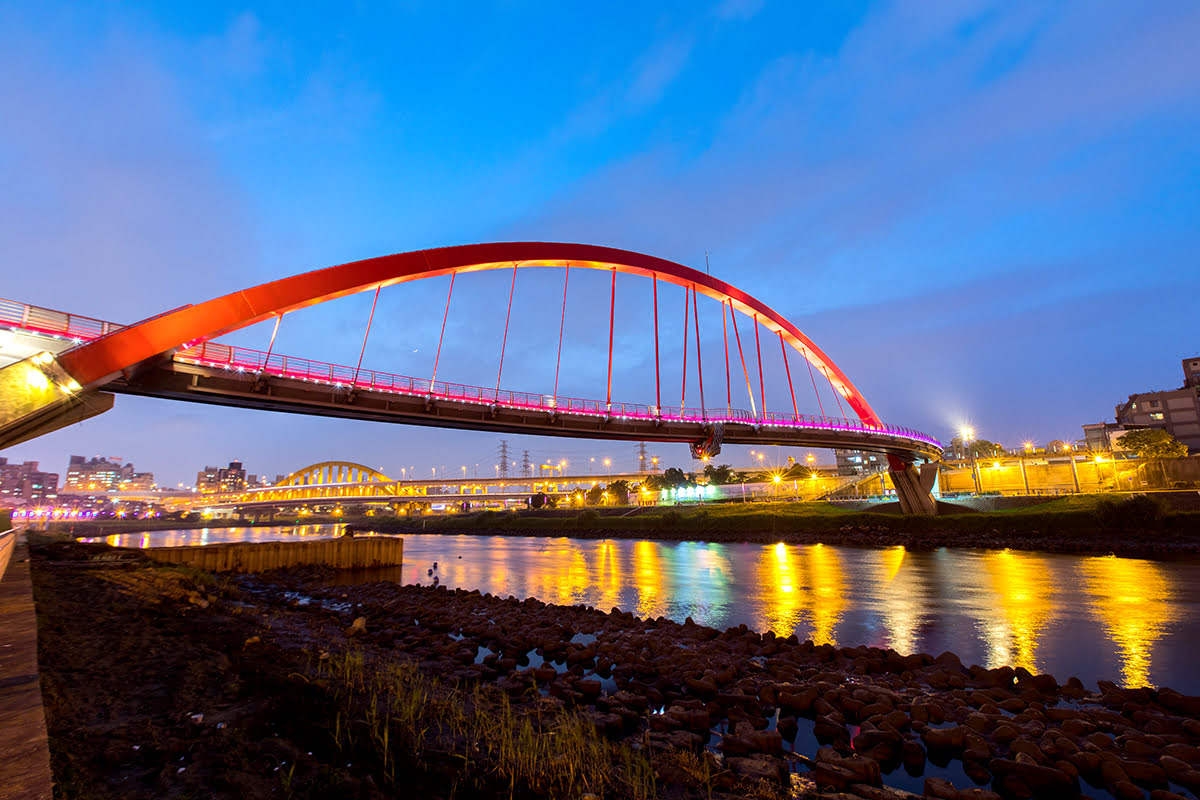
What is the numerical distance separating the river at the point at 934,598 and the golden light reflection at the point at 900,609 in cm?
5

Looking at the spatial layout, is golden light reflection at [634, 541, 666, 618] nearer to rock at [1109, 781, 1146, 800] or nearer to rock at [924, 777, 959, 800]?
rock at [924, 777, 959, 800]

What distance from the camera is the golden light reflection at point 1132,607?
36.3 ft

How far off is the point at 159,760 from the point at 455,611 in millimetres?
11625

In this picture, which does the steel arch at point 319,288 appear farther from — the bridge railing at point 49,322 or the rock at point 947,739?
the rock at point 947,739

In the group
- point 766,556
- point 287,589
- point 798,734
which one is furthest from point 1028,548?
point 287,589

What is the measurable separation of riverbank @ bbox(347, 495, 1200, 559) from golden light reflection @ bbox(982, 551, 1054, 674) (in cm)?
769

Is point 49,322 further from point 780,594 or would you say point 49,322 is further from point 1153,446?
point 1153,446

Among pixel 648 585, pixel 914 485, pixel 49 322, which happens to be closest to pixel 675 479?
pixel 914 485

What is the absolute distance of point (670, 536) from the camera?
2234 inches

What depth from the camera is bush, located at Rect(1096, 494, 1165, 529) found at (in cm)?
3120

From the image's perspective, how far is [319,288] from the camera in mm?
24672

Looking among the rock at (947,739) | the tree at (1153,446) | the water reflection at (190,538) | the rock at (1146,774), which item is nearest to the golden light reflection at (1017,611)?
the rock at (1146,774)

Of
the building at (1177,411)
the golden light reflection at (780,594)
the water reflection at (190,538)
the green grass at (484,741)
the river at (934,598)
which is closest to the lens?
the green grass at (484,741)

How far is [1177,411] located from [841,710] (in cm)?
10419
